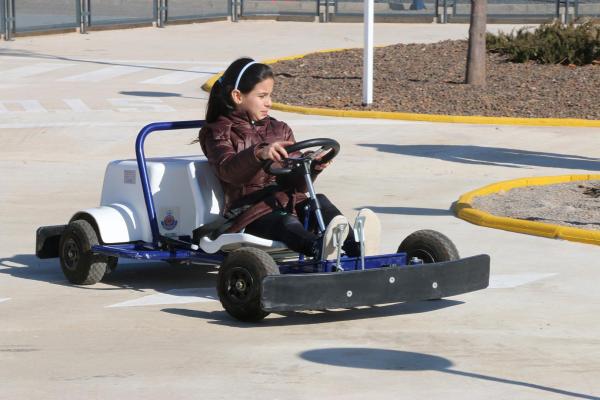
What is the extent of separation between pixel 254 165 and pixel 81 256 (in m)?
1.37

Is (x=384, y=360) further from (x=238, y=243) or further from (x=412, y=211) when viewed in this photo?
(x=412, y=211)

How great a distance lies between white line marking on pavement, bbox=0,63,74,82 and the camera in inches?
888

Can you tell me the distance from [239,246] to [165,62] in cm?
1836

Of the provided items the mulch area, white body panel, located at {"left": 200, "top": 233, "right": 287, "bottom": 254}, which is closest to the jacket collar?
white body panel, located at {"left": 200, "top": 233, "right": 287, "bottom": 254}

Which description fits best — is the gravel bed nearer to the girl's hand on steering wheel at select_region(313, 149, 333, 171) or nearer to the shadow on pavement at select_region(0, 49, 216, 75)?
the girl's hand on steering wheel at select_region(313, 149, 333, 171)

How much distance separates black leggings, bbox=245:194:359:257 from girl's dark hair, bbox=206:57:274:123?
0.75m

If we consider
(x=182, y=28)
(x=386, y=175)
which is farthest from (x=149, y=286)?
(x=182, y=28)

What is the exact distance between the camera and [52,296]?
8.22 metres

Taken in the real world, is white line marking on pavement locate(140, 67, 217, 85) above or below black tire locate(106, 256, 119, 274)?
above

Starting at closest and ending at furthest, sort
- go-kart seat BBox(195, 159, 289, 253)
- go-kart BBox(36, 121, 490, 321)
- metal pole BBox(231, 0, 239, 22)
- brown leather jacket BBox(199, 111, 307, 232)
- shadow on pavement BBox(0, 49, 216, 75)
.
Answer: go-kart BBox(36, 121, 490, 321)
brown leather jacket BBox(199, 111, 307, 232)
go-kart seat BBox(195, 159, 289, 253)
shadow on pavement BBox(0, 49, 216, 75)
metal pole BBox(231, 0, 239, 22)

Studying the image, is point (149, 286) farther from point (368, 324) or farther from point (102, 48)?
point (102, 48)

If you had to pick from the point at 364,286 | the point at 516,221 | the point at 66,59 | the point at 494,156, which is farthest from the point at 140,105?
the point at 364,286

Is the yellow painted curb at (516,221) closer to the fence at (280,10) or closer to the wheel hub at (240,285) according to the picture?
the wheel hub at (240,285)

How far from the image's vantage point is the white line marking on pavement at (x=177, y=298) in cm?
802
